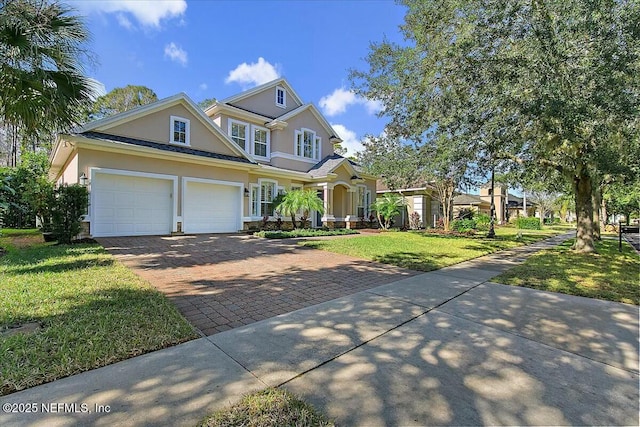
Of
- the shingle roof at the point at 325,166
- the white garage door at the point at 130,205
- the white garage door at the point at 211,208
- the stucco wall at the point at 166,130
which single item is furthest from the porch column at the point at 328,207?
the white garage door at the point at 130,205

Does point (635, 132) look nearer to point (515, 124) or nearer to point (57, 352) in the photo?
point (515, 124)

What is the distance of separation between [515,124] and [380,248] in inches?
215

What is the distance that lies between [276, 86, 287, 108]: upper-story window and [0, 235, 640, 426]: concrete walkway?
17.7 m

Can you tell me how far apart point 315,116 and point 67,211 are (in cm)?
1520

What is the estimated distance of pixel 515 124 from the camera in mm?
7832

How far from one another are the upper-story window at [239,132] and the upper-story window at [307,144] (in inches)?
133

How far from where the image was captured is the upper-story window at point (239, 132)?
55.6 feet

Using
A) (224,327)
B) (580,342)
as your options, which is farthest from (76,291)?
(580,342)

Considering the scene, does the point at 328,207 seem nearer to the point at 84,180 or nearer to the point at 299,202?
the point at 299,202

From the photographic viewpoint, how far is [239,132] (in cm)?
1739

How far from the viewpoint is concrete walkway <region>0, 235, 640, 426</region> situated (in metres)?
2.18

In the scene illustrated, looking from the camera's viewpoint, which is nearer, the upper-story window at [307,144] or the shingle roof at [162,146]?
the shingle roof at [162,146]

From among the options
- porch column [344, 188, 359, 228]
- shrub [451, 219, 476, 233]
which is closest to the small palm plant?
porch column [344, 188, 359, 228]

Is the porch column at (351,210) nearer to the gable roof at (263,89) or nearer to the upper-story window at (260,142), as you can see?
the upper-story window at (260,142)
